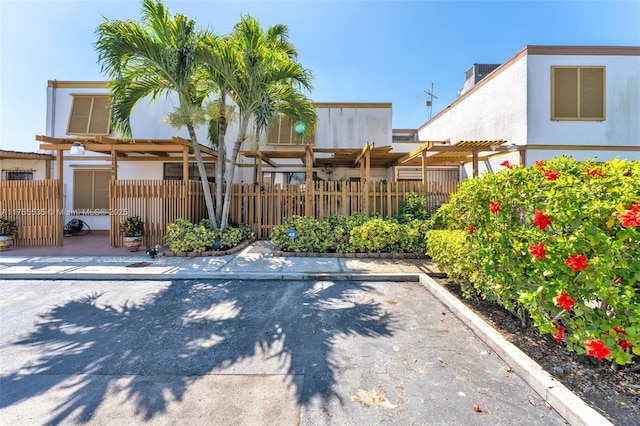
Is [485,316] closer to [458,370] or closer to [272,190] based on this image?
[458,370]

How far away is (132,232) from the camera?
811 cm

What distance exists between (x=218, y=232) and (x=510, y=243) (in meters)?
7.10

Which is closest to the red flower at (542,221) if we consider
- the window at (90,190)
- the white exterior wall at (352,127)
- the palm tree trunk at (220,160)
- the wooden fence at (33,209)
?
the palm tree trunk at (220,160)

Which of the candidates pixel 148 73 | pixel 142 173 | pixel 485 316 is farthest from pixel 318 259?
pixel 142 173

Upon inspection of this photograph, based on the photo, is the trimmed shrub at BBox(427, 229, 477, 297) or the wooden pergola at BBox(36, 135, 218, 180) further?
the wooden pergola at BBox(36, 135, 218, 180)

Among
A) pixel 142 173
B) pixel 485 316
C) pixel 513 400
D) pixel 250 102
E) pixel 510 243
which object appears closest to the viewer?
pixel 513 400

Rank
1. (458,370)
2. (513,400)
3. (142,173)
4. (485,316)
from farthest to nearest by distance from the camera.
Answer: (142,173) → (485,316) → (458,370) → (513,400)

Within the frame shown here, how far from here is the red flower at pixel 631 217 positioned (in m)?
2.05

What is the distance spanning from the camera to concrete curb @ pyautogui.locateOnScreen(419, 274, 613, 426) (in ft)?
6.61

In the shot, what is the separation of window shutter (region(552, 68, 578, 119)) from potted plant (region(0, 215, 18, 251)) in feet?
58.1

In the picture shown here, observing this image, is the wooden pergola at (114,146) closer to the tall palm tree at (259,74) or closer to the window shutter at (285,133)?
the tall palm tree at (259,74)

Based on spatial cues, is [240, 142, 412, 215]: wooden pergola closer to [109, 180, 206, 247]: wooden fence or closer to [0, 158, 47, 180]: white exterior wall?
[109, 180, 206, 247]: wooden fence

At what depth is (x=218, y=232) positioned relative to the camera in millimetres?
8078

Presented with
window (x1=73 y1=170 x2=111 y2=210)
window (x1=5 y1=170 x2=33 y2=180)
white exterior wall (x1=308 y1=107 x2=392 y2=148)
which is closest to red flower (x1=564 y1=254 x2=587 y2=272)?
white exterior wall (x1=308 y1=107 x2=392 y2=148)
